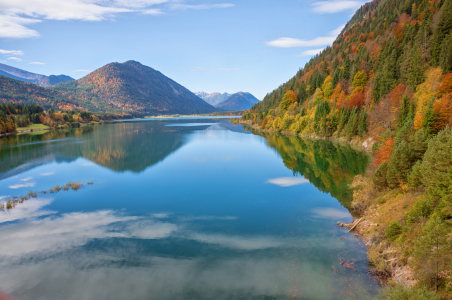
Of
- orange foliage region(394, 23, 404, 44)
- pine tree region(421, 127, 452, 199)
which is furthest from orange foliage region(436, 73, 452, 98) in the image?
orange foliage region(394, 23, 404, 44)

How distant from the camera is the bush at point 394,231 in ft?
55.9

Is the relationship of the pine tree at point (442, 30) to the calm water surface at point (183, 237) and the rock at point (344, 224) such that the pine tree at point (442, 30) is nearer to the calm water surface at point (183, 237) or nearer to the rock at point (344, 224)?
the calm water surface at point (183, 237)

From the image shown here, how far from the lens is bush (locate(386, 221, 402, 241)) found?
671 inches

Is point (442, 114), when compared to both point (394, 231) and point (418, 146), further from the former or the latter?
point (394, 231)

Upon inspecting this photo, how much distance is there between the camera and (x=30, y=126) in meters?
150

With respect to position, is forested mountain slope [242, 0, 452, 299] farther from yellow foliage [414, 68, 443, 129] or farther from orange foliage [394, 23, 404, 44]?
orange foliage [394, 23, 404, 44]

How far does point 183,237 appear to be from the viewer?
866 inches

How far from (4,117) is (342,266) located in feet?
521

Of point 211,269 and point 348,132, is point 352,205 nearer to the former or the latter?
point 211,269

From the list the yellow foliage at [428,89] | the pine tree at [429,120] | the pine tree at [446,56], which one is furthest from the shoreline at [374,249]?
the pine tree at [446,56]

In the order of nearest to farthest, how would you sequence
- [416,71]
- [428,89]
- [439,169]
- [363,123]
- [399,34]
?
[439,169]
[428,89]
[416,71]
[363,123]
[399,34]

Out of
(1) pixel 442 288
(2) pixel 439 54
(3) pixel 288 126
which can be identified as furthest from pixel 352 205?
(3) pixel 288 126

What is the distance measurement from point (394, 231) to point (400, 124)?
31528 mm

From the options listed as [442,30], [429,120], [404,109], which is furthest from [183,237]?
[442,30]
